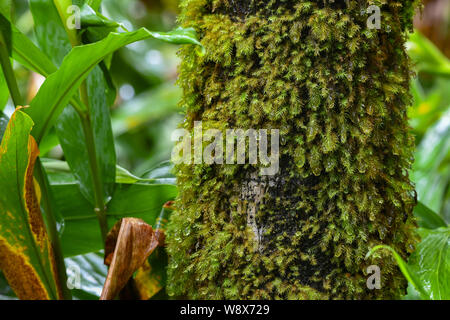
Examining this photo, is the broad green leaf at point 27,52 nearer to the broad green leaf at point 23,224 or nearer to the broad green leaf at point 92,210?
the broad green leaf at point 23,224

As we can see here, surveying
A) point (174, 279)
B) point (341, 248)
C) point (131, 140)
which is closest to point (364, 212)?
point (341, 248)

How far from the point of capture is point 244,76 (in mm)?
597

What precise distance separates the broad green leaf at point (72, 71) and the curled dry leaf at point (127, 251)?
19 cm

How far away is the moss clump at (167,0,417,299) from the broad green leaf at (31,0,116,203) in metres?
0.24

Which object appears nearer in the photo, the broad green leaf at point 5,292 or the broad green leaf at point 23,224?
the broad green leaf at point 23,224

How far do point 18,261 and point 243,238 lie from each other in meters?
0.34

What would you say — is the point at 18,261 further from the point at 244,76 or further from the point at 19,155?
the point at 244,76

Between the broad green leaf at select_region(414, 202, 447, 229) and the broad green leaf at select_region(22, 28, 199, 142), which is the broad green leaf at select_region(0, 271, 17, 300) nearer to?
the broad green leaf at select_region(22, 28, 199, 142)

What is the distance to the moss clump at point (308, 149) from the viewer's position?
0.56 meters

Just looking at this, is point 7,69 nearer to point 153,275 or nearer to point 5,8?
point 5,8

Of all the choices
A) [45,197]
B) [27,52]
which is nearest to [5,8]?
[27,52]

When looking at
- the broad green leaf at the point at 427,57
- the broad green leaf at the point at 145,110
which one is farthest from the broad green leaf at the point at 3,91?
the broad green leaf at the point at 427,57

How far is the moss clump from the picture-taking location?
0.56 meters
